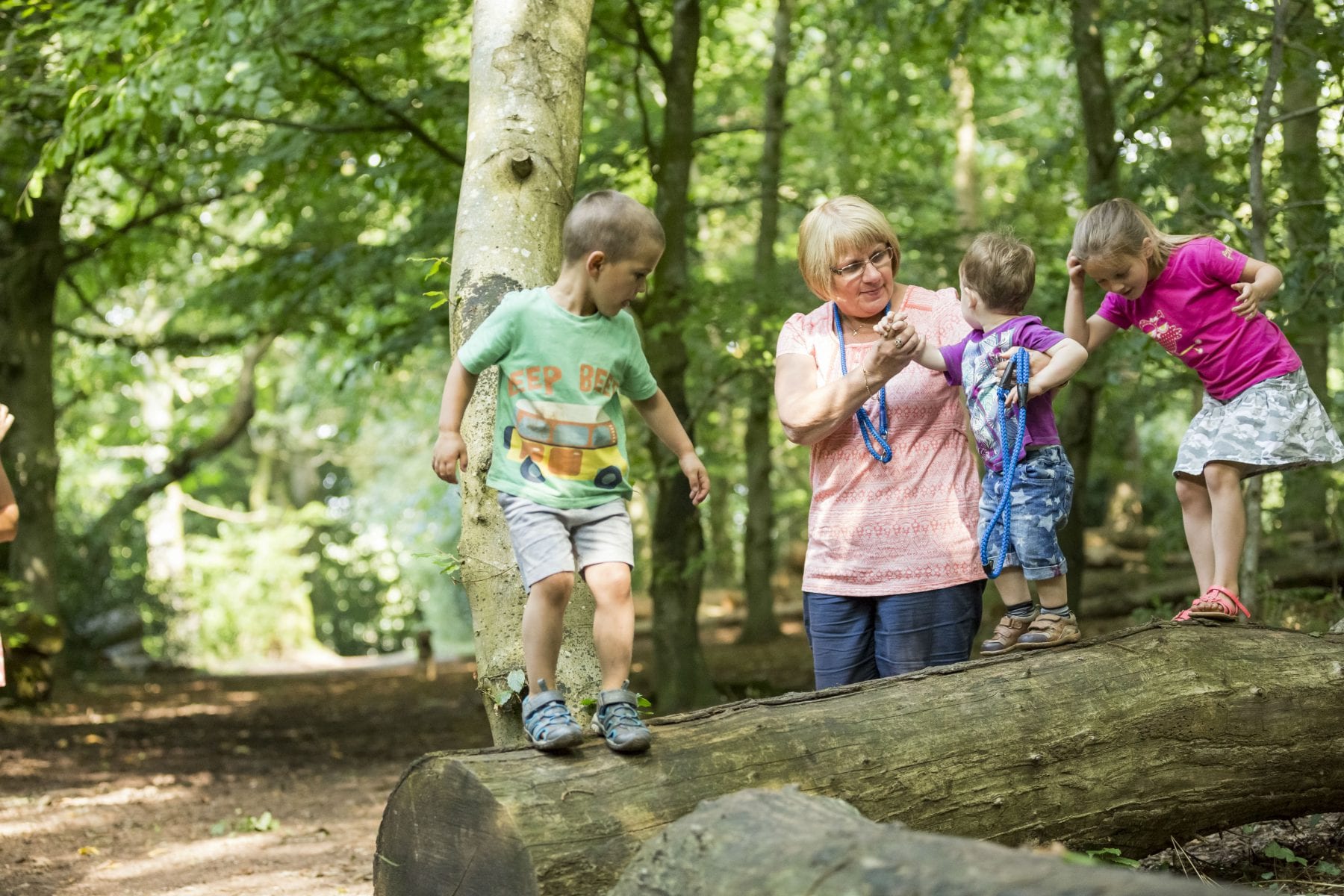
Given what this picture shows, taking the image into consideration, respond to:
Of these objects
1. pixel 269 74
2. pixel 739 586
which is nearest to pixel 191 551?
pixel 739 586

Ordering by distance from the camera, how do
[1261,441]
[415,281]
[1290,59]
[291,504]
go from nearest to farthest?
[1261,441], [1290,59], [415,281], [291,504]

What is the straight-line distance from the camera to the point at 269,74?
7.49 metres

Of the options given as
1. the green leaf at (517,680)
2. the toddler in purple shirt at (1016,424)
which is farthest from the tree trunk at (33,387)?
the toddler in purple shirt at (1016,424)

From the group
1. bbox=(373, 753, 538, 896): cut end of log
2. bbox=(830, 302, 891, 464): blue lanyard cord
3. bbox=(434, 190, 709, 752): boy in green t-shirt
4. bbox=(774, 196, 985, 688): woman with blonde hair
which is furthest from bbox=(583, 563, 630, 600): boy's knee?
bbox=(830, 302, 891, 464): blue lanyard cord

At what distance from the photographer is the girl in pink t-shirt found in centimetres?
394

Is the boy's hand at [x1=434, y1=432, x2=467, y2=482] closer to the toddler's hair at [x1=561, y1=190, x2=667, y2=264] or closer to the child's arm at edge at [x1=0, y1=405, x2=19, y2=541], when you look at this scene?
the toddler's hair at [x1=561, y1=190, x2=667, y2=264]

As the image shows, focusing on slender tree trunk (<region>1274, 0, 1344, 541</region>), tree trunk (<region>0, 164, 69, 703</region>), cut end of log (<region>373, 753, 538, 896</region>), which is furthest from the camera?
tree trunk (<region>0, 164, 69, 703</region>)

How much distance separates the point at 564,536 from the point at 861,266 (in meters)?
1.20

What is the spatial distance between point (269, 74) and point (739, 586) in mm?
16010

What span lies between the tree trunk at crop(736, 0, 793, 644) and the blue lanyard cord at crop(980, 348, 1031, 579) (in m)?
4.80

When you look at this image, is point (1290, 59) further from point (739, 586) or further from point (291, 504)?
point (291, 504)

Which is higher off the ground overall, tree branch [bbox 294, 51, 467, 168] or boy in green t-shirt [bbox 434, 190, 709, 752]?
tree branch [bbox 294, 51, 467, 168]

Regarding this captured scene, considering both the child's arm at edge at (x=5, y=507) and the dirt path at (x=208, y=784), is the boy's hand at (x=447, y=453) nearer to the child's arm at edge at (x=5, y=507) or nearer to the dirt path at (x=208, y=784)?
the child's arm at edge at (x=5, y=507)

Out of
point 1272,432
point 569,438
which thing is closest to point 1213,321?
point 1272,432
